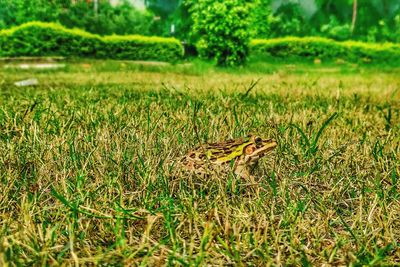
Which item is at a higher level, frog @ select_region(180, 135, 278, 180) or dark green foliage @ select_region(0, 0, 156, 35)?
dark green foliage @ select_region(0, 0, 156, 35)

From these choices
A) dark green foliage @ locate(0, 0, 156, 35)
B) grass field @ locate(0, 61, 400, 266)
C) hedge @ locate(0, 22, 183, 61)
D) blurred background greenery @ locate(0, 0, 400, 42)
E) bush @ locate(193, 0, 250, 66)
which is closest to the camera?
grass field @ locate(0, 61, 400, 266)

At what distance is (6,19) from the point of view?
2828 cm

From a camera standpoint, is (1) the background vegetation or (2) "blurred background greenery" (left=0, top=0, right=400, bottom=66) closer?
(1) the background vegetation

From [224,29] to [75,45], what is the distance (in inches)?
385

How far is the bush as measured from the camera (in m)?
15.5

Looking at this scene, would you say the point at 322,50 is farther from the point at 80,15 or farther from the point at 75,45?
the point at 80,15

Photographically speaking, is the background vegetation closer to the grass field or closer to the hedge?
the grass field

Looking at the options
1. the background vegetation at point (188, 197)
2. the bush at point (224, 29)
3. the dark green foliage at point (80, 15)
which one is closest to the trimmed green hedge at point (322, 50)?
the dark green foliage at point (80, 15)

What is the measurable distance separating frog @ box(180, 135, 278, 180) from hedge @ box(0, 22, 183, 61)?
20.4 m

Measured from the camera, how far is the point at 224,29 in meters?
15.7

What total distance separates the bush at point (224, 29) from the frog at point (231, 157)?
13.6 metres

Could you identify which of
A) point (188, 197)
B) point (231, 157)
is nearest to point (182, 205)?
point (188, 197)

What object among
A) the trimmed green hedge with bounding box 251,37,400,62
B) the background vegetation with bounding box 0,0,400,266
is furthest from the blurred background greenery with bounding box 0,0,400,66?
the background vegetation with bounding box 0,0,400,266

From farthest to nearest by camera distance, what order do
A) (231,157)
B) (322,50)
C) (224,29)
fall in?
1. (322,50)
2. (224,29)
3. (231,157)
